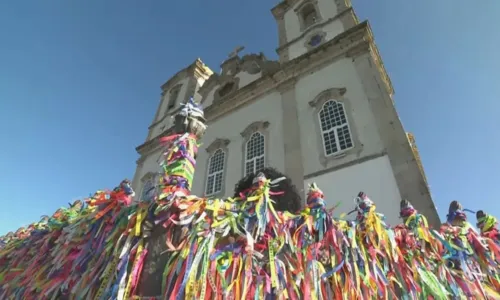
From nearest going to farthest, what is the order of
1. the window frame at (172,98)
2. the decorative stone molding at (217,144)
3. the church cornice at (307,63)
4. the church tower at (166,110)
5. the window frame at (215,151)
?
the church cornice at (307,63) → the window frame at (215,151) → the decorative stone molding at (217,144) → the church tower at (166,110) → the window frame at (172,98)

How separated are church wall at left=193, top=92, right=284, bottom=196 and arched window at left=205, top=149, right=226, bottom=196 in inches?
9.0

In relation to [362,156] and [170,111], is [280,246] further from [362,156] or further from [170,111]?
[170,111]

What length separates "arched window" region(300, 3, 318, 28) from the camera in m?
14.0

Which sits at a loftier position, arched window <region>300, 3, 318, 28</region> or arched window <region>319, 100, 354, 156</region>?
arched window <region>300, 3, 318, 28</region>

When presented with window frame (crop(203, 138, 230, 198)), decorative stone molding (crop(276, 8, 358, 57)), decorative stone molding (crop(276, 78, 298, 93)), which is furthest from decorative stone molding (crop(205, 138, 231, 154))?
decorative stone molding (crop(276, 8, 358, 57))

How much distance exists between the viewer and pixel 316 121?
9.60 metres

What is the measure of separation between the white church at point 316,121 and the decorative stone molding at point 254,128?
45 mm

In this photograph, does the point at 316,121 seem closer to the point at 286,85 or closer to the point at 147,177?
the point at 286,85

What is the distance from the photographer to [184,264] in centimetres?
309

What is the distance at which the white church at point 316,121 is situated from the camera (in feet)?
24.0

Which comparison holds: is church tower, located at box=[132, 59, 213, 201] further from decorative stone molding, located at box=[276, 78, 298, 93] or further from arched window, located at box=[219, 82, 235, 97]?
decorative stone molding, located at box=[276, 78, 298, 93]

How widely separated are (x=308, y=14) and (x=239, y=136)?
8188 millimetres

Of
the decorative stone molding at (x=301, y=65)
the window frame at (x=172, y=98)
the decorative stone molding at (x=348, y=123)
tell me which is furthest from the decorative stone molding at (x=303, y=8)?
the window frame at (x=172, y=98)

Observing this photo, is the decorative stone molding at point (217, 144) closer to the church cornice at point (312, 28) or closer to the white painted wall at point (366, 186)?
the white painted wall at point (366, 186)
